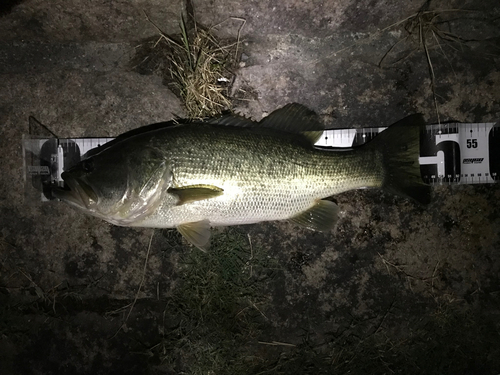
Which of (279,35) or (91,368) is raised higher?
(279,35)

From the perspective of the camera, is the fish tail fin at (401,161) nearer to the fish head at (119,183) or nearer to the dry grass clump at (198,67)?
the dry grass clump at (198,67)

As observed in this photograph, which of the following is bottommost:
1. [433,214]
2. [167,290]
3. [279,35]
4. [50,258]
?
[167,290]

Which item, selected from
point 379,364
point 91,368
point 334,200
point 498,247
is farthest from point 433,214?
point 91,368

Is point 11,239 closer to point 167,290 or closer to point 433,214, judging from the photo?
point 167,290

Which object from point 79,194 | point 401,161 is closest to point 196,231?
point 79,194

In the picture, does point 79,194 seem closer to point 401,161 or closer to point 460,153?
point 401,161

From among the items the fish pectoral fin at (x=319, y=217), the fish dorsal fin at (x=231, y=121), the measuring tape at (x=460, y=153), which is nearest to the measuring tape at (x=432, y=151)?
the measuring tape at (x=460, y=153)
